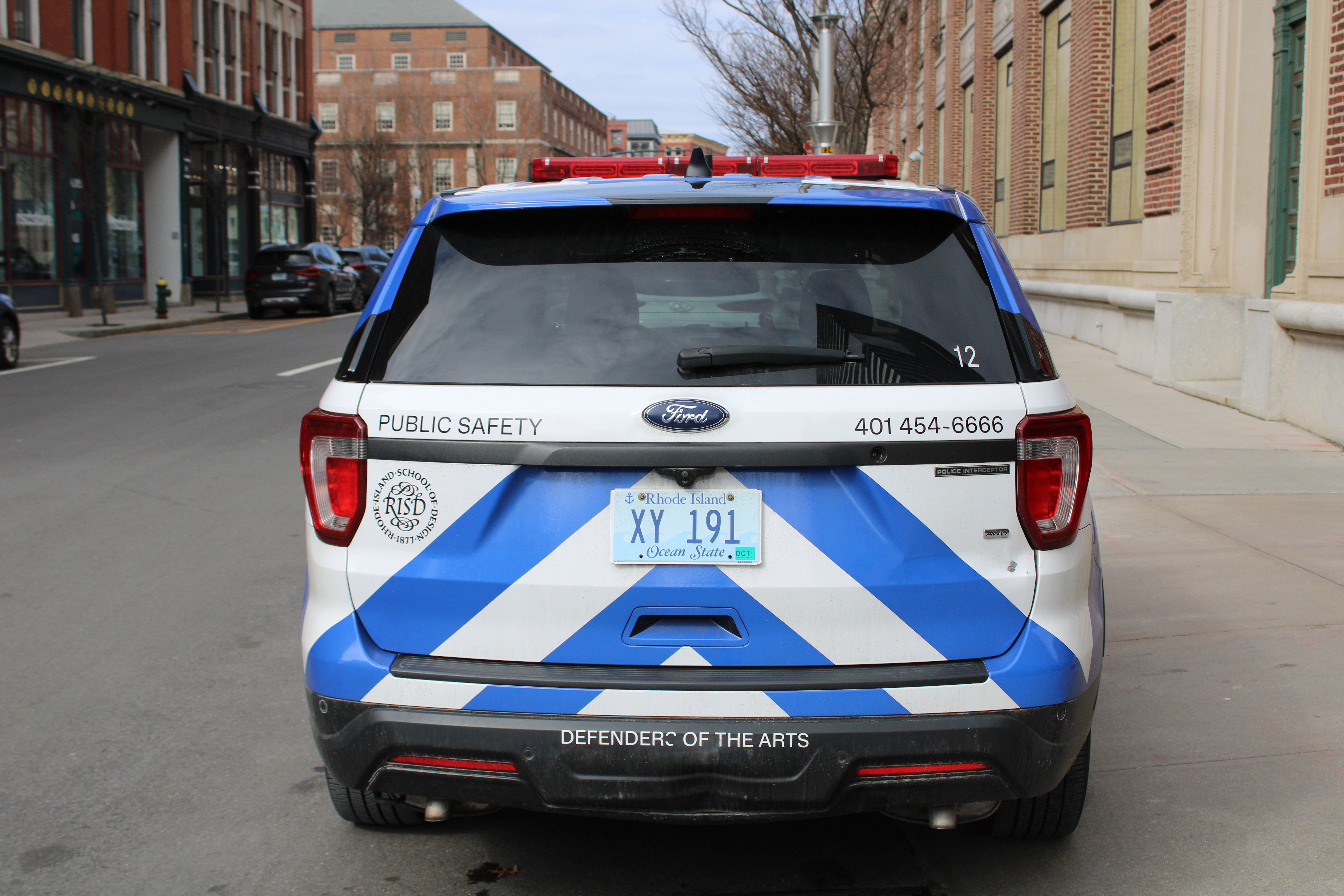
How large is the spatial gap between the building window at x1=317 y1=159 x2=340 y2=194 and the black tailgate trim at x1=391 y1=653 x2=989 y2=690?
82.1 m

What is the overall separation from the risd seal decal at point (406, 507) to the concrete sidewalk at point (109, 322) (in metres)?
20.3

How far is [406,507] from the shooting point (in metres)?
2.80

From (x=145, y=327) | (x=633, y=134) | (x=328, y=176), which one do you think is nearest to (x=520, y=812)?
(x=145, y=327)

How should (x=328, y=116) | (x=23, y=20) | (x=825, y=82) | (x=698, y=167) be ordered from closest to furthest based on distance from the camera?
(x=698, y=167)
(x=825, y=82)
(x=23, y=20)
(x=328, y=116)

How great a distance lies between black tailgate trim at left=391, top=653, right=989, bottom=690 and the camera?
2.70 meters

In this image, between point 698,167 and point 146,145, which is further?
point 146,145

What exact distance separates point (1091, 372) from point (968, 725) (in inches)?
525

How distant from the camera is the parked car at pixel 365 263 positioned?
38.8 m

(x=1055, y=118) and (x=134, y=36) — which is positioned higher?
(x=134, y=36)

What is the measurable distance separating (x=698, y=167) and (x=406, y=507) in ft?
3.67

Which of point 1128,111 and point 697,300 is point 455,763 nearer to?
point 697,300

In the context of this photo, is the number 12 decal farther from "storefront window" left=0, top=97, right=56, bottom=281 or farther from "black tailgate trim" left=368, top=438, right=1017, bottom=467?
"storefront window" left=0, top=97, right=56, bottom=281

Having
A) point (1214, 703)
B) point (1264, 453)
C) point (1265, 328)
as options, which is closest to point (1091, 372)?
point (1265, 328)

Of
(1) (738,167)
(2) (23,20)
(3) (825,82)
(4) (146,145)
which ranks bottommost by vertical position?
(1) (738,167)
